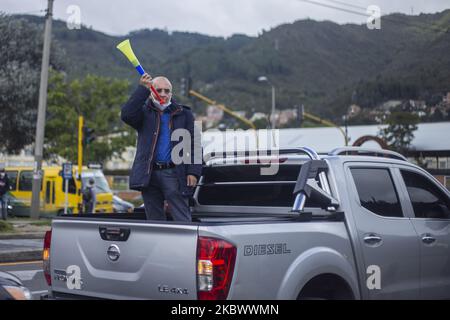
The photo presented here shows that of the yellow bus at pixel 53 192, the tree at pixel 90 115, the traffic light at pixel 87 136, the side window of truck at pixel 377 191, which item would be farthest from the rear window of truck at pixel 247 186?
the tree at pixel 90 115

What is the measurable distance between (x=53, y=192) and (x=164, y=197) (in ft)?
87.7

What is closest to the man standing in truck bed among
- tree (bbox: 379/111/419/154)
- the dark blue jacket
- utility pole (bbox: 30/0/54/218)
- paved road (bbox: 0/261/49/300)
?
the dark blue jacket

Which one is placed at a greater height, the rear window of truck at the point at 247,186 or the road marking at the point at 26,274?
the rear window of truck at the point at 247,186

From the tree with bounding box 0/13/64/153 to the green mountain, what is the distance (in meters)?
1.33

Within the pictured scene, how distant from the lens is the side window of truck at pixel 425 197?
243 inches

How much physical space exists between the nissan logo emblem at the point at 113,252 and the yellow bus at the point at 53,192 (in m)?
25.7

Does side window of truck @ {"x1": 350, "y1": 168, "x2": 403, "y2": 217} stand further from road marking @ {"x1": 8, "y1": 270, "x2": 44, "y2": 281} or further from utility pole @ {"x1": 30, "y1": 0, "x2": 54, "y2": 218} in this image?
utility pole @ {"x1": 30, "y1": 0, "x2": 54, "y2": 218}

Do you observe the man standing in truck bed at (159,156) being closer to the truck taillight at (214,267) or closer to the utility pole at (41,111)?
the truck taillight at (214,267)

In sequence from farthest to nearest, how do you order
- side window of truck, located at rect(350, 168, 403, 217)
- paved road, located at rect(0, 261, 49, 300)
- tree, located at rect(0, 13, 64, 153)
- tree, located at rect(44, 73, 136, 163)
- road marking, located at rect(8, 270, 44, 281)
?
tree, located at rect(44, 73, 136, 163) → tree, located at rect(0, 13, 64, 153) → road marking, located at rect(8, 270, 44, 281) → paved road, located at rect(0, 261, 49, 300) → side window of truck, located at rect(350, 168, 403, 217)

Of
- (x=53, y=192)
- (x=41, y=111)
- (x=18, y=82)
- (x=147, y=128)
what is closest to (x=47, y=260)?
(x=147, y=128)

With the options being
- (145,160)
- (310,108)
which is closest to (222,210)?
(145,160)

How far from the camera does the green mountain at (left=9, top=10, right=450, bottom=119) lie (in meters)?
16.5

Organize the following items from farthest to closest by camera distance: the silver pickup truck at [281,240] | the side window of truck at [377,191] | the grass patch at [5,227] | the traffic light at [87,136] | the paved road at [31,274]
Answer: the traffic light at [87,136] → the grass patch at [5,227] → the paved road at [31,274] → the side window of truck at [377,191] → the silver pickup truck at [281,240]

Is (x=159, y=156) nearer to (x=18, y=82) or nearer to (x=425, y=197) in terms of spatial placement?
(x=425, y=197)
